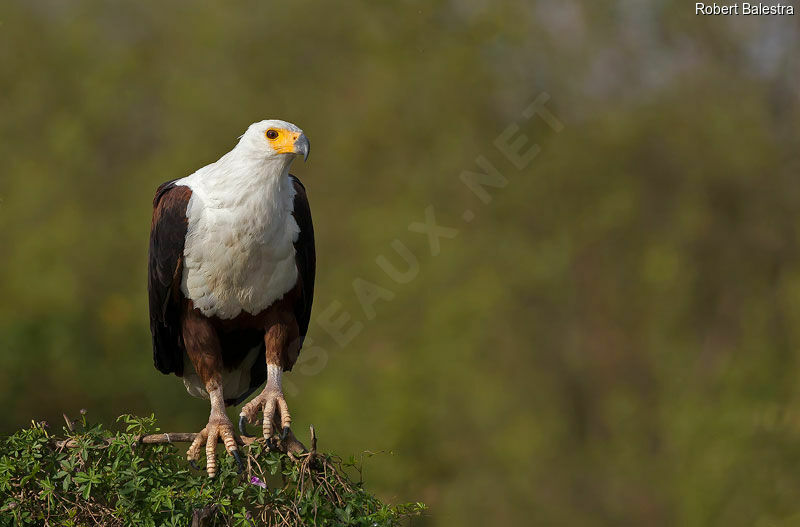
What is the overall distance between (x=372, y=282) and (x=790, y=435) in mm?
4314

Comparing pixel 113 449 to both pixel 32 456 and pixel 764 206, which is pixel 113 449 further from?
pixel 764 206

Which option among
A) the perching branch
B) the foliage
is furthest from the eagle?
the foliage

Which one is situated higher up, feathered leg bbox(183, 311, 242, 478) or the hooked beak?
the hooked beak

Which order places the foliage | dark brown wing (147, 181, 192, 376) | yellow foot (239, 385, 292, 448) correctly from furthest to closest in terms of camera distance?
dark brown wing (147, 181, 192, 376), yellow foot (239, 385, 292, 448), the foliage

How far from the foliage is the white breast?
92 centimetres

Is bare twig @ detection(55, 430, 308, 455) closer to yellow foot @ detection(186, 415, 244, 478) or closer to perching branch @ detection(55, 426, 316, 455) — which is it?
perching branch @ detection(55, 426, 316, 455)

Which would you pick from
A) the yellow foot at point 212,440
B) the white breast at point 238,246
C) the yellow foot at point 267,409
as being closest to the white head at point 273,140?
the white breast at point 238,246

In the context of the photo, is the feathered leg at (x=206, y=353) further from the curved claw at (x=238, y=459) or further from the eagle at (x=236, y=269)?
the curved claw at (x=238, y=459)

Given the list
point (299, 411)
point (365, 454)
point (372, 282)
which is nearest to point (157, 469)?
point (365, 454)

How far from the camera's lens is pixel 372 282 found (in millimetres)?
10188

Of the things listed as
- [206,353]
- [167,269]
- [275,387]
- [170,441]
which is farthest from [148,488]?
[167,269]

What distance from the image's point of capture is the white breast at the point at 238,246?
421 cm

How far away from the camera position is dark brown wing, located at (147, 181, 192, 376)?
171 inches

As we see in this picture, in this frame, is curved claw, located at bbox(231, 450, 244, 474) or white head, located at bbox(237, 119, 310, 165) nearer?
curved claw, located at bbox(231, 450, 244, 474)
